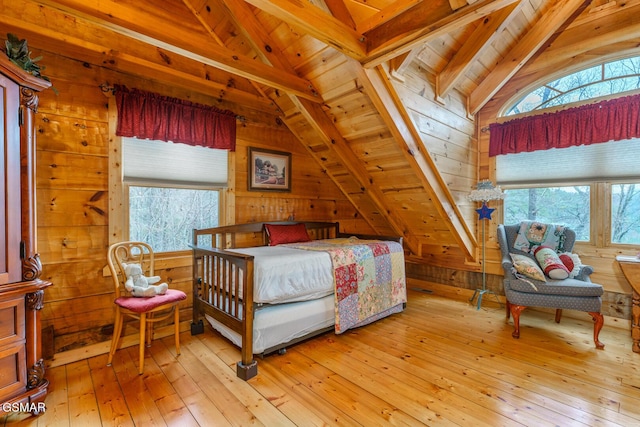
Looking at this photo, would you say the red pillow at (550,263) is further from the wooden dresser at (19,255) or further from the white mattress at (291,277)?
the wooden dresser at (19,255)

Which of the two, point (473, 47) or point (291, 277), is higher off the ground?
point (473, 47)

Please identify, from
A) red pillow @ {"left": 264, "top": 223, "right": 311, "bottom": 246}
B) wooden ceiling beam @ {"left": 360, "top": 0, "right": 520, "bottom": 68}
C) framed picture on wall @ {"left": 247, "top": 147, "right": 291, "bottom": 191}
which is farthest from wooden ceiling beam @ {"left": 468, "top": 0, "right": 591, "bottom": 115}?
red pillow @ {"left": 264, "top": 223, "right": 311, "bottom": 246}

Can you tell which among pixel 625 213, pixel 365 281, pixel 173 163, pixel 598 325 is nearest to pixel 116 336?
pixel 173 163

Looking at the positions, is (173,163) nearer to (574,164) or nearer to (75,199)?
(75,199)

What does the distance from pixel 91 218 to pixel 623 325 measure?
4.80m

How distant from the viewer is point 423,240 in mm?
4062

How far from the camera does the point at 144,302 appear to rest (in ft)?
6.82

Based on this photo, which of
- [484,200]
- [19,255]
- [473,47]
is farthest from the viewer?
[484,200]

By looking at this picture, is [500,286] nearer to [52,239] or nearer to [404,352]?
[404,352]

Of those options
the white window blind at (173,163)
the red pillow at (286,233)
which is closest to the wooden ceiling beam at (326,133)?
the red pillow at (286,233)

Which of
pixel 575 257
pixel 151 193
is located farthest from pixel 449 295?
pixel 151 193

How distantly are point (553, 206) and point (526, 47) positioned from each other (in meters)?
1.66

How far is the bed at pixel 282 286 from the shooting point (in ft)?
6.98

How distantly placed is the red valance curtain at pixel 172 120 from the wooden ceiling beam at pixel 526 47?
2.65 meters
